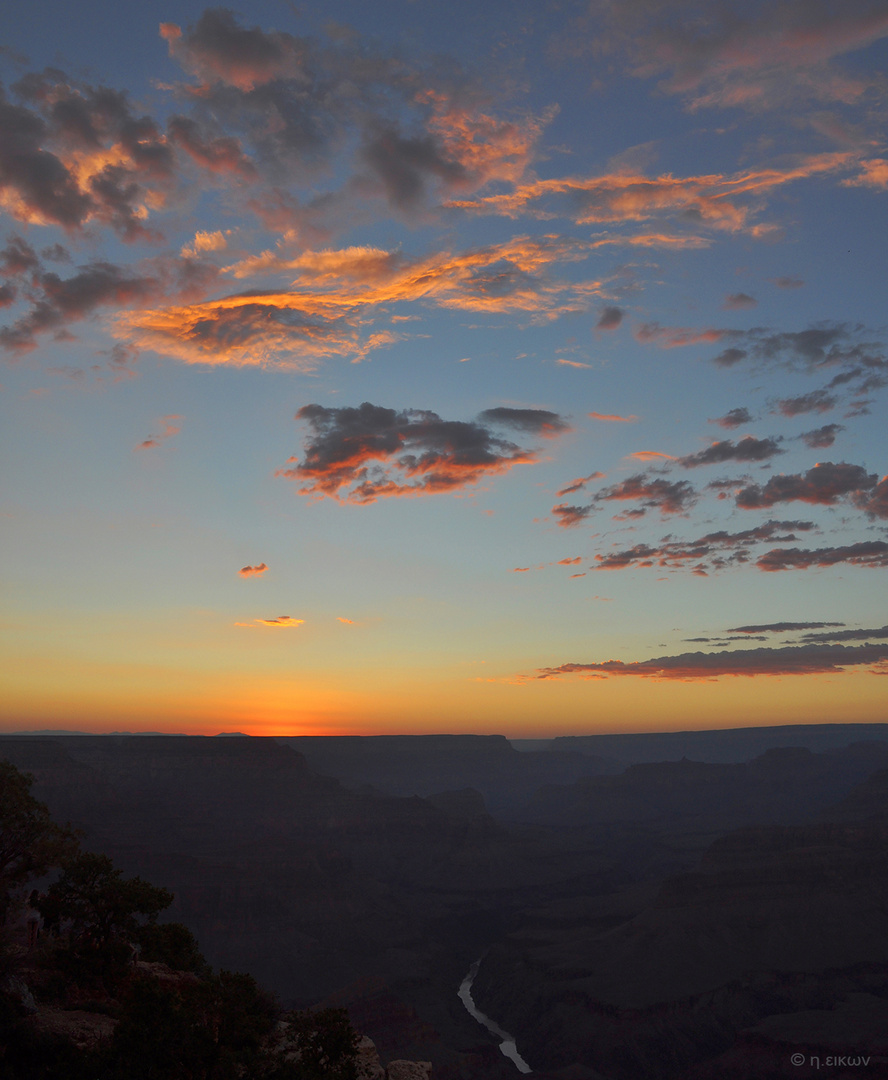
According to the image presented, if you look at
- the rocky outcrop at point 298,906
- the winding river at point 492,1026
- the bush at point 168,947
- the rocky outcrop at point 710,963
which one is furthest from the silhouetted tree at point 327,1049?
the winding river at point 492,1026

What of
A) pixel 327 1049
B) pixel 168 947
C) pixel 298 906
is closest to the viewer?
pixel 327 1049

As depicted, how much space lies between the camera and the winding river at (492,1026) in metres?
110

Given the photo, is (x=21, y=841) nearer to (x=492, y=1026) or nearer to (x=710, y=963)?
(x=492, y=1026)

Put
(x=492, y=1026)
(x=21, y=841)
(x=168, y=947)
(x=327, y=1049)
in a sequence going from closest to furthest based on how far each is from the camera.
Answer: (x=327, y=1049) < (x=21, y=841) < (x=168, y=947) < (x=492, y=1026)

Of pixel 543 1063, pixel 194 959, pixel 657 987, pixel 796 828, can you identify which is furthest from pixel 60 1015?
pixel 796 828

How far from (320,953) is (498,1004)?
111 ft

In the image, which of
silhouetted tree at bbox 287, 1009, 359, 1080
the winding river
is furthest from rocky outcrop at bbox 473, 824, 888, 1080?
silhouetted tree at bbox 287, 1009, 359, 1080

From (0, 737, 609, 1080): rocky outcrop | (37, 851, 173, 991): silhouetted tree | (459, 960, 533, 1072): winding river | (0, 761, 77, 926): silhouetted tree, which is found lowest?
(459, 960, 533, 1072): winding river

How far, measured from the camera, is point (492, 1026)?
122m

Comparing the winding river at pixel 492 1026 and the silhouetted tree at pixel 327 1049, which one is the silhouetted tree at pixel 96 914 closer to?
the silhouetted tree at pixel 327 1049

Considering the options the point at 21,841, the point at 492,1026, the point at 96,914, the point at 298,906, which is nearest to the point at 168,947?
the point at 96,914

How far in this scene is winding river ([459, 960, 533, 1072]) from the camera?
110 metres

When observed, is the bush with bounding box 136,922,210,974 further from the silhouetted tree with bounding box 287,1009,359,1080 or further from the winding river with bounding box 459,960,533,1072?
the winding river with bounding box 459,960,533,1072

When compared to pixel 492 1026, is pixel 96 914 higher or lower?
higher
